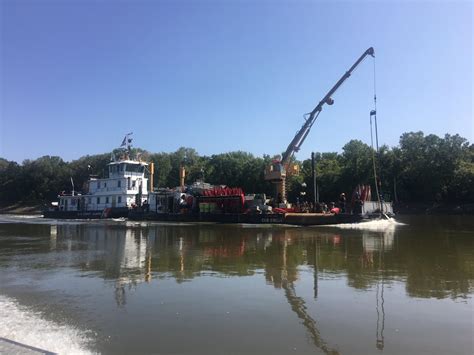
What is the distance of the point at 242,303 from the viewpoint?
875 cm

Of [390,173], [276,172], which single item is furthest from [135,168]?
[390,173]

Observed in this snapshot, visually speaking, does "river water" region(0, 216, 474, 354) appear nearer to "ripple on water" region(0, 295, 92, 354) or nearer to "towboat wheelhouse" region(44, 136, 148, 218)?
"ripple on water" region(0, 295, 92, 354)

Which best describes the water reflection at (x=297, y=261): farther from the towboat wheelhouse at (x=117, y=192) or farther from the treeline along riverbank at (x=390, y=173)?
the treeline along riverbank at (x=390, y=173)

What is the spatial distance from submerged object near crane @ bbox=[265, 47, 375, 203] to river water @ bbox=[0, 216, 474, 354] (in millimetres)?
26099

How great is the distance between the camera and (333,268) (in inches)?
514

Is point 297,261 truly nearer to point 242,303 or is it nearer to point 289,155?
point 242,303

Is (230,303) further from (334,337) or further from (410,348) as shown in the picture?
(410,348)

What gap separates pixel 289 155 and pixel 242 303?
36242mm

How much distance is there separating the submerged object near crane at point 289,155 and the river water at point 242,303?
26099 mm

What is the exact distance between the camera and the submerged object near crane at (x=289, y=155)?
42.1 m

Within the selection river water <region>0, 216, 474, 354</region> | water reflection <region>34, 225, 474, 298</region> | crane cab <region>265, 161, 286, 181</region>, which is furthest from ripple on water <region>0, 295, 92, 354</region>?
crane cab <region>265, 161, 286, 181</region>

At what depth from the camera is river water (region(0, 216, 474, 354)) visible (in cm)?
641

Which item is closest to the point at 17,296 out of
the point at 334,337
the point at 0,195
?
the point at 334,337

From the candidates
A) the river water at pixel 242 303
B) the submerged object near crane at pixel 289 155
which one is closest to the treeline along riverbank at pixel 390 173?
the submerged object near crane at pixel 289 155
